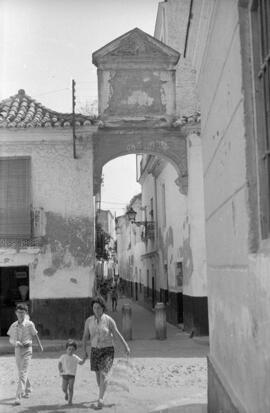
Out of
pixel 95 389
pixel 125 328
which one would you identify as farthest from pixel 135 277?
pixel 95 389

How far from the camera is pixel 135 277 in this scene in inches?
1380

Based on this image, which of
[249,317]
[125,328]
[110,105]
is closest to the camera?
[249,317]

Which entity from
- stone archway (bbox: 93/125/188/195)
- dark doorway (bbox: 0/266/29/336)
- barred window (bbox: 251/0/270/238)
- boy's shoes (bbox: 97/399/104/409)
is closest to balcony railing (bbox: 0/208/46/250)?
stone archway (bbox: 93/125/188/195)

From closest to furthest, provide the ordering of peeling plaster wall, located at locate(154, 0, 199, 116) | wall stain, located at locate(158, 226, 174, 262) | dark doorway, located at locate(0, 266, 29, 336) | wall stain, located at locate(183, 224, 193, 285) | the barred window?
the barred window → wall stain, located at locate(183, 224, 193, 285) → dark doorway, located at locate(0, 266, 29, 336) → peeling plaster wall, located at locate(154, 0, 199, 116) → wall stain, located at locate(158, 226, 174, 262)

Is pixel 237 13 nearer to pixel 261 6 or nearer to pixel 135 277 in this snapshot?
pixel 261 6

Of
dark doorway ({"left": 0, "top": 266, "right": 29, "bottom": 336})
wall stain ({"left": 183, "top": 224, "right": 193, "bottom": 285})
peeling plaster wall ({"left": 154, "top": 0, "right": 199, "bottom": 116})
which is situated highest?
peeling plaster wall ({"left": 154, "top": 0, "right": 199, "bottom": 116})

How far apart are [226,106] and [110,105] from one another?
10800 mm

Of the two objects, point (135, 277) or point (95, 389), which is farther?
point (135, 277)

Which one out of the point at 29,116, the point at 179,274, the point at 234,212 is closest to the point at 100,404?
the point at 234,212

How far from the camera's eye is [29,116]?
14984 millimetres

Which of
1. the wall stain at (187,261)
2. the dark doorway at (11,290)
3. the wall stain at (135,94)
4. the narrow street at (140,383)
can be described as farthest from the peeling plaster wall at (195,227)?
the dark doorway at (11,290)

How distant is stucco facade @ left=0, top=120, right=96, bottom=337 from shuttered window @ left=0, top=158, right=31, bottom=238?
156 mm

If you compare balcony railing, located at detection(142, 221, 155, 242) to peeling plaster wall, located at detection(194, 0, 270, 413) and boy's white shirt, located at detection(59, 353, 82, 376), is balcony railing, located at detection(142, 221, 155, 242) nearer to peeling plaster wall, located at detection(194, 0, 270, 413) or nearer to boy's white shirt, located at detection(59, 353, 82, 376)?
boy's white shirt, located at detection(59, 353, 82, 376)

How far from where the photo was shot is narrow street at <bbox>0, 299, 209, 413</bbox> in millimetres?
7566
